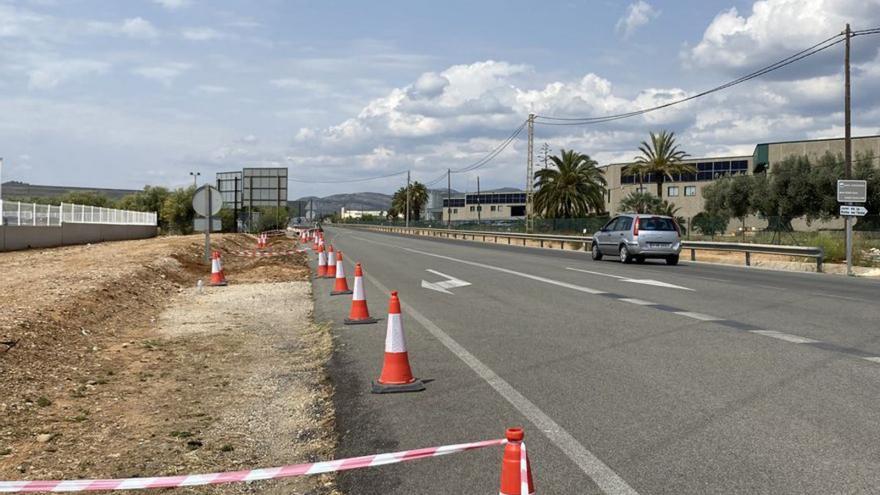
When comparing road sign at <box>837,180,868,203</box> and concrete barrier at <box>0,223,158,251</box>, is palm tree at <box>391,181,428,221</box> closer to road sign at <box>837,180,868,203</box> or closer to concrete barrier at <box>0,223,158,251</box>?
concrete barrier at <box>0,223,158,251</box>

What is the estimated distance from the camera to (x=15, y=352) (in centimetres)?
842

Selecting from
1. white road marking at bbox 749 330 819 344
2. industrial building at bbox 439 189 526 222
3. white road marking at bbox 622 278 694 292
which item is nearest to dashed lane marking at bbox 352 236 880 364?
white road marking at bbox 749 330 819 344

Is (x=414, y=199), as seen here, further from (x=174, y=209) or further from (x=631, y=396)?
(x=631, y=396)

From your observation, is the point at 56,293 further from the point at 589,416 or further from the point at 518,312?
the point at 589,416

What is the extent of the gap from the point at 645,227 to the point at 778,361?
1815cm

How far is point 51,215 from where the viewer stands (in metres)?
33.8

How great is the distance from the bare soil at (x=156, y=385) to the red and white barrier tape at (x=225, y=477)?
84mm

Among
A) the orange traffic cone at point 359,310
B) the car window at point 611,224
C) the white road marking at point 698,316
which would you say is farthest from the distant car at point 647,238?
the orange traffic cone at point 359,310

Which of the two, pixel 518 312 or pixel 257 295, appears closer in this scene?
pixel 518 312

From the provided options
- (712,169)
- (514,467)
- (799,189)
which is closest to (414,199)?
(712,169)

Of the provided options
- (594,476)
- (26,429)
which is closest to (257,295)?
(26,429)

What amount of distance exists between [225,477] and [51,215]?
110ft

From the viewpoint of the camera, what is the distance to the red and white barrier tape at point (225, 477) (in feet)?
14.1

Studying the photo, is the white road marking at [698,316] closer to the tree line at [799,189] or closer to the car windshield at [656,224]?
the car windshield at [656,224]
